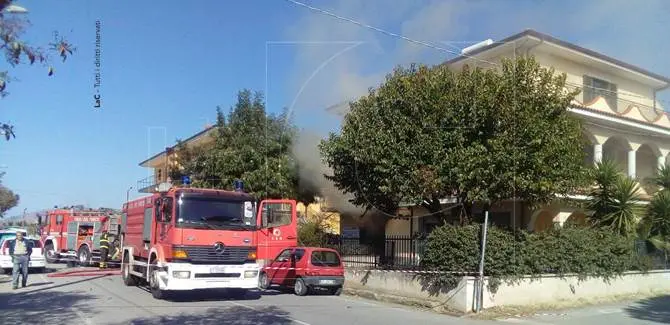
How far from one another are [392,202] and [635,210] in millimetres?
7747

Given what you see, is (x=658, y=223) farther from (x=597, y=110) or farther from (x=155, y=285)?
(x=155, y=285)

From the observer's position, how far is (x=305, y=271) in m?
17.4

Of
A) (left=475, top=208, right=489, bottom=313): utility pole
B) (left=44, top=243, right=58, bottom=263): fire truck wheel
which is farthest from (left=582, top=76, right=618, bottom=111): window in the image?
(left=44, top=243, right=58, bottom=263): fire truck wheel

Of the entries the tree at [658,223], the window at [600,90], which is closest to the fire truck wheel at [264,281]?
the tree at [658,223]

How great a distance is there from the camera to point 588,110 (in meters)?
22.7

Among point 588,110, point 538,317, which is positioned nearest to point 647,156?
point 588,110

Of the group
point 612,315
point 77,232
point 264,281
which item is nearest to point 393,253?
point 264,281

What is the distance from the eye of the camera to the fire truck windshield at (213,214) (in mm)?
14836

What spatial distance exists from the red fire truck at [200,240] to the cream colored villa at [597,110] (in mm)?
7307

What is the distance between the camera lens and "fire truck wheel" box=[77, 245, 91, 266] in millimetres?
28828

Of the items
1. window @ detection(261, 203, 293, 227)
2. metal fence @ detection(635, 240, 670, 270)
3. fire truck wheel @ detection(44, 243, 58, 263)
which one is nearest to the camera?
window @ detection(261, 203, 293, 227)

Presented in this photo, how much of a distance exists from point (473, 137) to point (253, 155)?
11681 millimetres

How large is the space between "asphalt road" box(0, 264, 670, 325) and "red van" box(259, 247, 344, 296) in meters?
0.45

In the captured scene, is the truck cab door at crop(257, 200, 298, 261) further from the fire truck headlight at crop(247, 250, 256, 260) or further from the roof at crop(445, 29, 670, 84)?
the roof at crop(445, 29, 670, 84)
